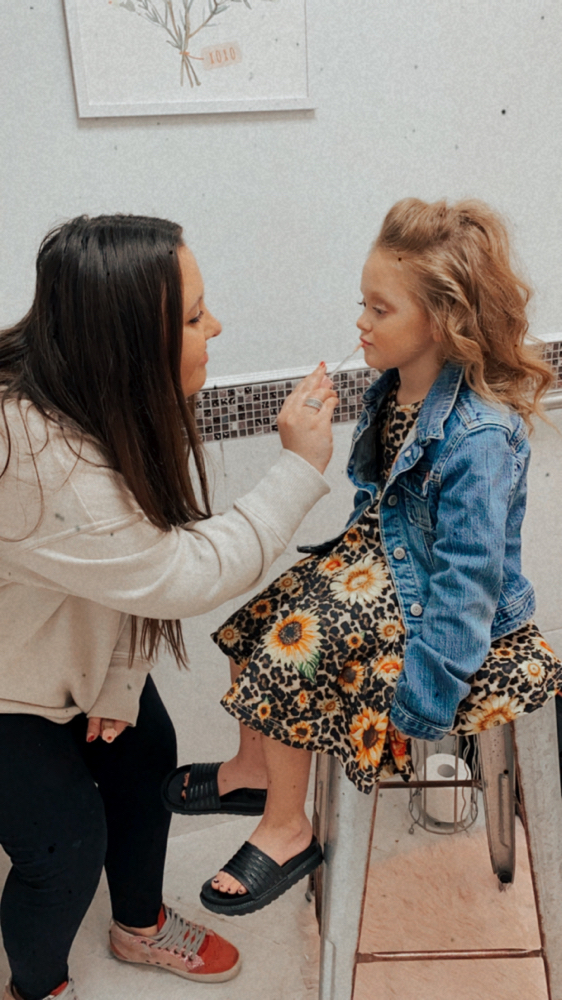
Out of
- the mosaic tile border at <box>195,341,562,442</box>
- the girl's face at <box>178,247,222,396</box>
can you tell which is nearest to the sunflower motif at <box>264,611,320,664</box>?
the girl's face at <box>178,247,222,396</box>

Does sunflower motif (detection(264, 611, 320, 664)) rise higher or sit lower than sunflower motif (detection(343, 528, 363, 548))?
lower

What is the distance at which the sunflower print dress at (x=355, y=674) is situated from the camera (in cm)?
95

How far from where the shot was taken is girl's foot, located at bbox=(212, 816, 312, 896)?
1.06 meters

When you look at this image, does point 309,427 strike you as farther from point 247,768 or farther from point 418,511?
point 247,768

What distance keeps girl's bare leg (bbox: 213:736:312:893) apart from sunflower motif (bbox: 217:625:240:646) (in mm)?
139

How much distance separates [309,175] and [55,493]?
708 millimetres

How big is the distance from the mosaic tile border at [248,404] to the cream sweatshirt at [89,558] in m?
0.37

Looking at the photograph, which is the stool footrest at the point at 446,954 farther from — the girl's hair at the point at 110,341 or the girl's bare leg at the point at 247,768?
the girl's hair at the point at 110,341

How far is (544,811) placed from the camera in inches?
42.6

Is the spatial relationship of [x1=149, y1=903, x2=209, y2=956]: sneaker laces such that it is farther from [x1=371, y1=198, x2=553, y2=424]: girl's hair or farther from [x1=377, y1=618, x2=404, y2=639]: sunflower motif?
[x1=371, y1=198, x2=553, y2=424]: girl's hair

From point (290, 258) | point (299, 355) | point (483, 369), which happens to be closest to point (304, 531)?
point (299, 355)

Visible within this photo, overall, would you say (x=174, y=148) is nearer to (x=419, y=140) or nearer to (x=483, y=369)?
(x=419, y=140)

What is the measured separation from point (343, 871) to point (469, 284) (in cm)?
73

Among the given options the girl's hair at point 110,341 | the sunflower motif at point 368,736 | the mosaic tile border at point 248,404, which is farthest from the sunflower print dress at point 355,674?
the mosaic tile border at point 248,404
